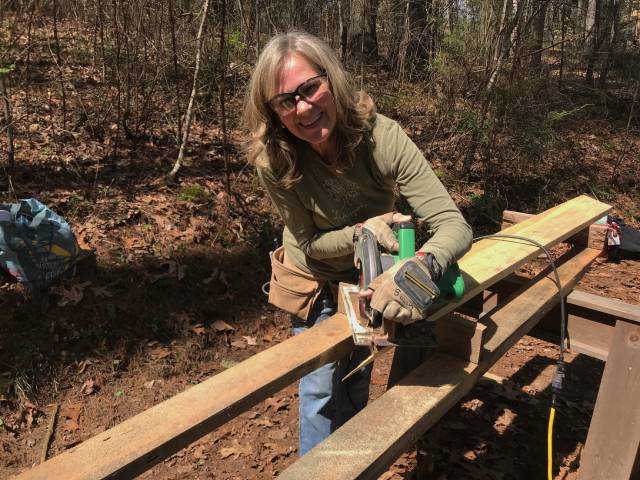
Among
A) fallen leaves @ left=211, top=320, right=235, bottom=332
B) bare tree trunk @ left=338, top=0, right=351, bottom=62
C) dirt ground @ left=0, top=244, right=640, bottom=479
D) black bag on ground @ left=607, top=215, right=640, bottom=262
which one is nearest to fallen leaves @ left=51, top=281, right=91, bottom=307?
dirt ground @ left=0, top=244, right=640, bottom=479

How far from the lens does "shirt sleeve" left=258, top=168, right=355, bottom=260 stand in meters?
2.29

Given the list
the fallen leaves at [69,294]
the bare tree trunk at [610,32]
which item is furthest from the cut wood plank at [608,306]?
the bare tree trunk at [610,32]

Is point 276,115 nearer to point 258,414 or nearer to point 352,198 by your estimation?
point 352,198

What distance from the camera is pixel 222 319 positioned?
505 cm

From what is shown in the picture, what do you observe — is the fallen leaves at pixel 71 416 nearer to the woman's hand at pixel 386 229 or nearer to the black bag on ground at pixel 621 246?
the woman's hand at pixel 386 229

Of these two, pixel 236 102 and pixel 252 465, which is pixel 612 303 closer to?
pixel 252 465

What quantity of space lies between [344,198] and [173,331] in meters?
2.98

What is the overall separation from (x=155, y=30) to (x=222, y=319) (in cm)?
378

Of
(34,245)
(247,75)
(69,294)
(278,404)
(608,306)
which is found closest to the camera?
(608,306)

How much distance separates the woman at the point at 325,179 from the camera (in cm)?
209

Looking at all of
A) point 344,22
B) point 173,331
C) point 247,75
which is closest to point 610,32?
point 344,22

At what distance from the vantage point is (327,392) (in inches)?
101

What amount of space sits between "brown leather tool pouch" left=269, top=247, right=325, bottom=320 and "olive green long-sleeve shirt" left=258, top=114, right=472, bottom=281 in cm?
5

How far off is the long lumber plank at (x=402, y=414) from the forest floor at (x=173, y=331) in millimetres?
1544
